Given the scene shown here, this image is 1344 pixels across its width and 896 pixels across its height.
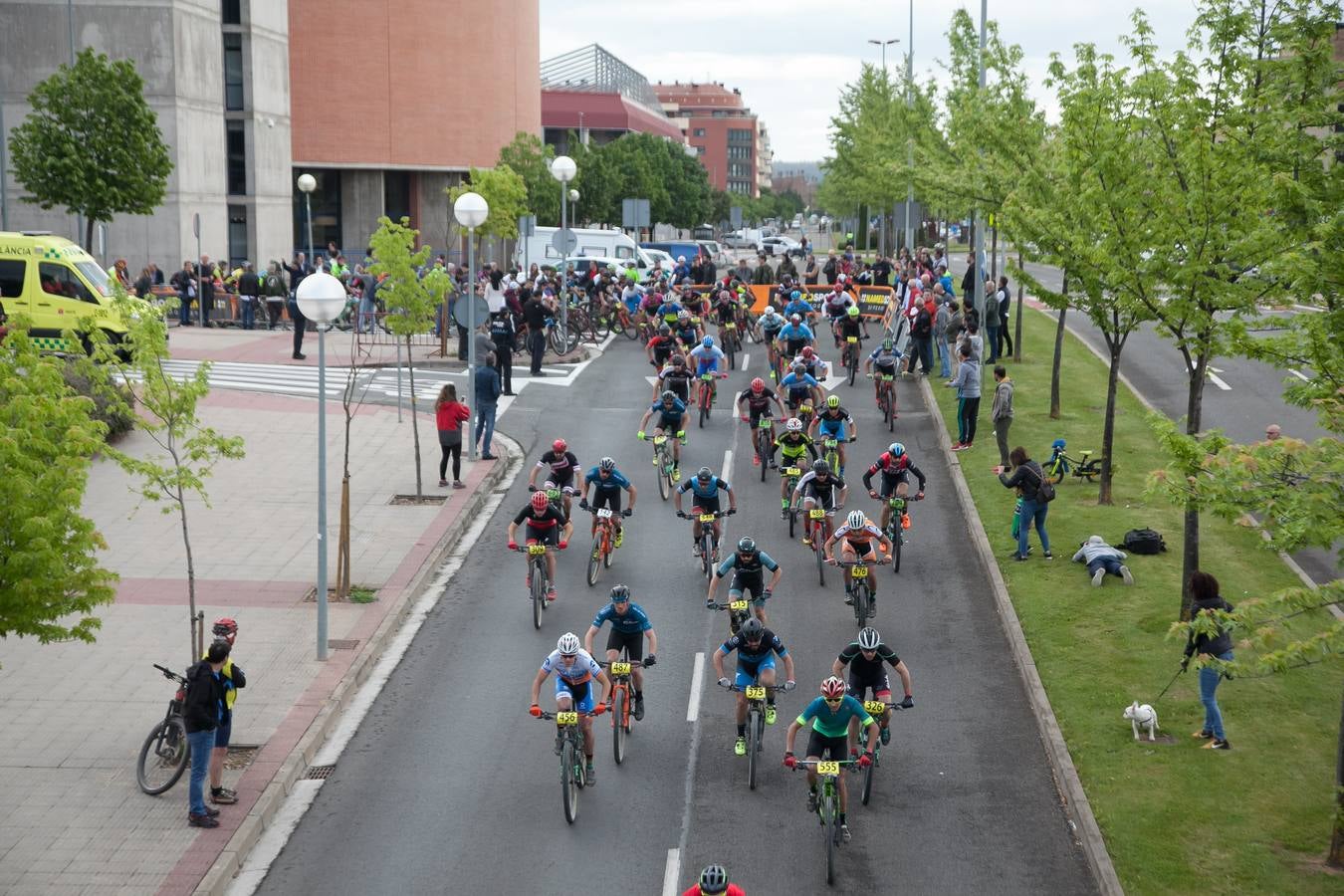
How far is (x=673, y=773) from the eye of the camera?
13219 millimetres

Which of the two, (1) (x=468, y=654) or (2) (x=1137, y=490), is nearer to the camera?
(1) (x=468, y=654)

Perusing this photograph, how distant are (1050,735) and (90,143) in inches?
1157

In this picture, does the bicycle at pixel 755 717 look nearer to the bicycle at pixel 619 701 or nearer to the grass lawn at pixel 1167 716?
the bicycle at pixel 619 701

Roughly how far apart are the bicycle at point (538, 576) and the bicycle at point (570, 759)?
450cm

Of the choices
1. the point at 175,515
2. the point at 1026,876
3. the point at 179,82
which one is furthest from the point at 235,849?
the point at 179,82

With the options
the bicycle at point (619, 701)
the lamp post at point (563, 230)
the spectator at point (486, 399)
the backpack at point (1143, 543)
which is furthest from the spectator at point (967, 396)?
the bicycle at point (619, 701)

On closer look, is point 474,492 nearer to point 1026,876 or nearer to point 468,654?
point 468,654

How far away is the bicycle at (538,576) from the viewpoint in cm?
1691

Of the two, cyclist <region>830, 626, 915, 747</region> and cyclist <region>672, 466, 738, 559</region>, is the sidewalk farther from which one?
cyclist <region>830, 626, 915, 747</region>

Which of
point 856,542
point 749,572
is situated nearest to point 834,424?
point 856,542

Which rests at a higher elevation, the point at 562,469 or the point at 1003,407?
the point at 1003,407

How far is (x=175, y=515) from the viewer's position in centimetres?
2142

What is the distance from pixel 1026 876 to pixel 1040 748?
8.61 ft

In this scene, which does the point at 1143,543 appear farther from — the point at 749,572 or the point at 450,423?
the point at 450,423
